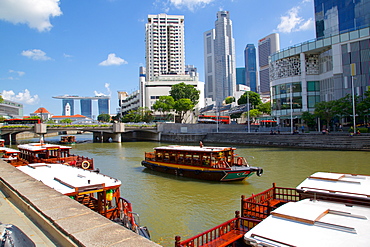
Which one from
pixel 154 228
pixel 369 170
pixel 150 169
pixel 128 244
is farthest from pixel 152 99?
pixel 128 244

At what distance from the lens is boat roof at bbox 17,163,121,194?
320 inches

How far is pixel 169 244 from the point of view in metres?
8.95

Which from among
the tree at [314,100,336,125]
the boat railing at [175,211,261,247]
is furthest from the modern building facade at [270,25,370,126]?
the boat railing at [175,211,261,247]

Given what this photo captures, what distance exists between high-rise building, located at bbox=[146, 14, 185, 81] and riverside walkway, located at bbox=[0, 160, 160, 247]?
4609 inches

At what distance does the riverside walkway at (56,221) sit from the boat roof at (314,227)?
282 cm

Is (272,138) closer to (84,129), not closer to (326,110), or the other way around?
(326,110)

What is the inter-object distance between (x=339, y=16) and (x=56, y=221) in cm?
6210

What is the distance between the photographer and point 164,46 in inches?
4798

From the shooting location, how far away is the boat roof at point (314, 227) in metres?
4.81

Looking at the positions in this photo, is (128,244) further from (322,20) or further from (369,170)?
(322,20)

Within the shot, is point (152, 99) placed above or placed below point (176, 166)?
above

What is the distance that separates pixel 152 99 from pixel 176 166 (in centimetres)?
7341

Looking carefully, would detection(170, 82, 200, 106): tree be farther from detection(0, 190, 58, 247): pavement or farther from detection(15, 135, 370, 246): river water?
detection(0, 190, 58, 247): pavement

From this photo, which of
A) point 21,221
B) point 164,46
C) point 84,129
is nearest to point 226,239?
point 21,221
